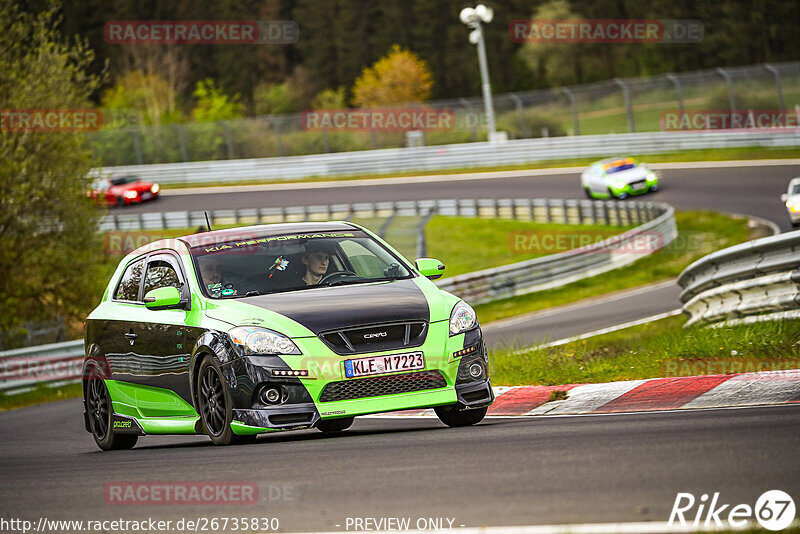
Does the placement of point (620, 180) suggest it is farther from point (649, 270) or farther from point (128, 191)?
point (128, 191)

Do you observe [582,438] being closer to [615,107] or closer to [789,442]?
[789,442]

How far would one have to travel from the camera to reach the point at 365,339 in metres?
7.97

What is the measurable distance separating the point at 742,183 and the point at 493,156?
14.9m

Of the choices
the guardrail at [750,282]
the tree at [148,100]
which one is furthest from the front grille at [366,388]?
the tree at [148,100]

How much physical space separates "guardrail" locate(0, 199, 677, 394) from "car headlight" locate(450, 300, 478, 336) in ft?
52.1

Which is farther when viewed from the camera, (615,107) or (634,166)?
(615,107)

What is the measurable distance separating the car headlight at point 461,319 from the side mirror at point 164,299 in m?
2.04

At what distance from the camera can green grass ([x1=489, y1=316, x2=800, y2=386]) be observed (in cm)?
965

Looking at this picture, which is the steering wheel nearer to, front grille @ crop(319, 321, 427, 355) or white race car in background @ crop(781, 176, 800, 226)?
front grille @ crop(319, 321, 427, 355)

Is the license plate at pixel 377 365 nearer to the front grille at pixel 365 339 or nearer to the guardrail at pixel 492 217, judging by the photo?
the front grille at pixel 365 339

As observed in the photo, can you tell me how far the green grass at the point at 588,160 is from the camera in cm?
4381

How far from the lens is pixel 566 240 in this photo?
3541 cm

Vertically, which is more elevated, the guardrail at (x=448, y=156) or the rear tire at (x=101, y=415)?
the rear tire at (x=101, y=415)

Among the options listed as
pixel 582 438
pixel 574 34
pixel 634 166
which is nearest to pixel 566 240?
pixel 634 166
